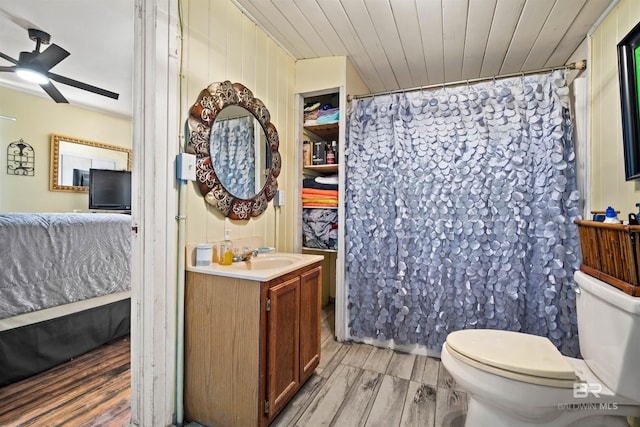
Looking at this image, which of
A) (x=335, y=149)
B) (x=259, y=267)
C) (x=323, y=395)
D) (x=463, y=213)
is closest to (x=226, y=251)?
(x=259, y=267)

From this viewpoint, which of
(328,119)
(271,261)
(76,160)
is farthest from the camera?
(76,160)

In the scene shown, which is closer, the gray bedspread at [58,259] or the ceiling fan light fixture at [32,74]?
the gray bedspread at [58,259]

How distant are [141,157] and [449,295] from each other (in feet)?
6.73

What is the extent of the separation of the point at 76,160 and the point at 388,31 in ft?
14.2

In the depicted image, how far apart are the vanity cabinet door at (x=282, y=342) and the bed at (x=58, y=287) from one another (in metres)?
1.60

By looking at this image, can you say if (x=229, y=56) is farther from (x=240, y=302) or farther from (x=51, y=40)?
(x=51, y=40)

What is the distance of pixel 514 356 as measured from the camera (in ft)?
3.82

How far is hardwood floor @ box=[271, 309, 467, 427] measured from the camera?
1464mm

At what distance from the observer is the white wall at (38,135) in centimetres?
337

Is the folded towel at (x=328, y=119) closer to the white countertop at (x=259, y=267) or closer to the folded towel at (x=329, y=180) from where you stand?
the folded towel at (x=329, y=180)

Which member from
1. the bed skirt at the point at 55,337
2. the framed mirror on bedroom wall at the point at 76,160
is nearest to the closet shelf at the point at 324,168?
the bed skirt at the point at 55,337

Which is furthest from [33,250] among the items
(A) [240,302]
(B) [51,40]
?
(B) [51,40]

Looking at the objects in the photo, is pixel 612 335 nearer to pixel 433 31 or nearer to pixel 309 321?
pixel 309 321

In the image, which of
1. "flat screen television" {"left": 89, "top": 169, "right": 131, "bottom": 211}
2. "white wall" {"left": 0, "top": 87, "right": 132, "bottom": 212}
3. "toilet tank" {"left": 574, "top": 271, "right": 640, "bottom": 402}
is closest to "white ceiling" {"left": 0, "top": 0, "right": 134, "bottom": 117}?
"white wall" {"left": 0, "top": 87, "right": 132, "bottom": 212}
